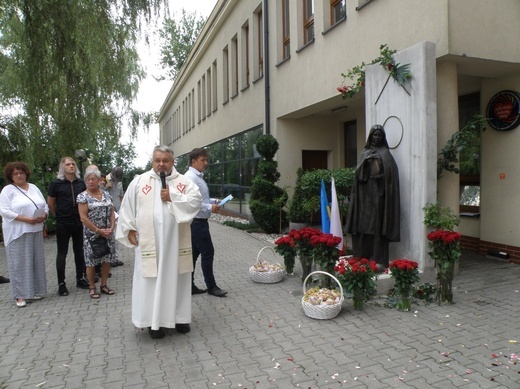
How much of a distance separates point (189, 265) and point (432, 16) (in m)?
4.86

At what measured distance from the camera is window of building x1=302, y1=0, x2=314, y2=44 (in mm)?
10547

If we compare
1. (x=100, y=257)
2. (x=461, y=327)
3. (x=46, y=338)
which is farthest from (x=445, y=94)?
(x=46, y=338)

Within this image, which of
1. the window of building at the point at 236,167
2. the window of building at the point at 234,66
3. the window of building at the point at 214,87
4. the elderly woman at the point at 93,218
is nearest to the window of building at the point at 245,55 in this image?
the window of building at the point at 234,66

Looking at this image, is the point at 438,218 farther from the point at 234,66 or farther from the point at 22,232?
the point at 234,66

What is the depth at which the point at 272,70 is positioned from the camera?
12.8m

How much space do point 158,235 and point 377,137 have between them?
3.48 meters

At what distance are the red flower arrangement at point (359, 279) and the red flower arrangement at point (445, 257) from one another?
0.79 metres

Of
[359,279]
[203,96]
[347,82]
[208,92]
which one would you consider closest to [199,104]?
[203,96]

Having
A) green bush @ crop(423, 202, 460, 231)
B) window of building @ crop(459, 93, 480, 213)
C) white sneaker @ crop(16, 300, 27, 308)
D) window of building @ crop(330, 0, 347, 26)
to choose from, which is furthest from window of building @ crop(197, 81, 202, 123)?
green bush @ crop(423, 202, 460, 231)

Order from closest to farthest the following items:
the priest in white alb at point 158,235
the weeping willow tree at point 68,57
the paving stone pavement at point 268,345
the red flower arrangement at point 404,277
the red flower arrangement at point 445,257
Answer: the paving stone pavement at point 268,345 → the priest in white alb at point 158,235 → the red flower arrangement at point 404,277 → the red flower arrangement at point 445,257 → the weeping willow tree at point 68,57

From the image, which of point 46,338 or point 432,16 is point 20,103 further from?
point 432,16

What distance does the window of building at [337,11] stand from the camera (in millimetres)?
9056

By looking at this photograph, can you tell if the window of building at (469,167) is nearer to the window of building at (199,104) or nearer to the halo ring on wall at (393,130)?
the halo ring on wall at (393,130)

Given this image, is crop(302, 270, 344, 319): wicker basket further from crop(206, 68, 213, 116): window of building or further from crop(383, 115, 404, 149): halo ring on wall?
crop(206, 68, 213, 116): window of building
